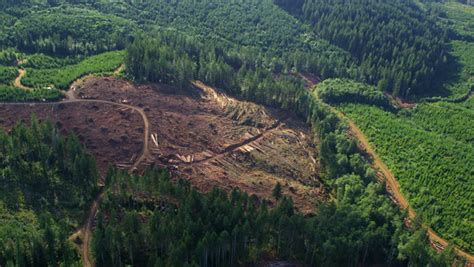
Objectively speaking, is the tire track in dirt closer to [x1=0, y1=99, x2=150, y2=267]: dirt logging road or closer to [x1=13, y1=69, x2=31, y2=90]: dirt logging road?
[x1=0, y1=99, x2=150, y2=267]: dirt logging road

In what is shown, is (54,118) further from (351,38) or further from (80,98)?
(351,38)

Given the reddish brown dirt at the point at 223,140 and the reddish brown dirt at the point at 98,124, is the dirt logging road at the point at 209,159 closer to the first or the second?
the reddish brown dirt at the point at 223,140

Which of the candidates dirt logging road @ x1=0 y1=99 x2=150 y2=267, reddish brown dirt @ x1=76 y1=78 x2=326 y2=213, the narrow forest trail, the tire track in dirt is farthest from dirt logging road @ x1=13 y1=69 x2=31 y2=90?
the narrow forest trail

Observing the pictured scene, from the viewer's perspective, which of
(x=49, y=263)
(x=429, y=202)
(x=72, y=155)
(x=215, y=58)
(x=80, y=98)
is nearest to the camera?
(x=49, y=263)

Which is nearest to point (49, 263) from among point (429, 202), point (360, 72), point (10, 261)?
point (10, 261)

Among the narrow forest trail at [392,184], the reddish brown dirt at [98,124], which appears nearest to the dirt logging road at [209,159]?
the narrow forest trail at [392,184]

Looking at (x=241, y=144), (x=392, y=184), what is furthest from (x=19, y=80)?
(x=392, y=184)
